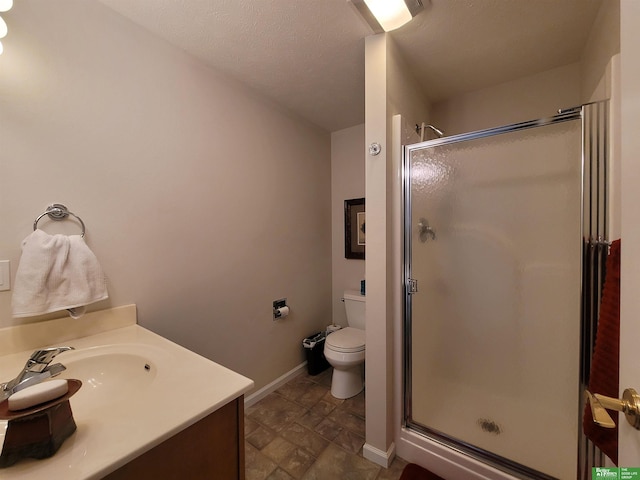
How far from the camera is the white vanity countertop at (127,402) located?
0.49 metres

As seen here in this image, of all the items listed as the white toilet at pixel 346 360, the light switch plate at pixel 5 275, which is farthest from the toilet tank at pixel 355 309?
the light switch plate at pixel 5 275

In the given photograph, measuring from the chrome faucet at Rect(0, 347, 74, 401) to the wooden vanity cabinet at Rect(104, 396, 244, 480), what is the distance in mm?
335

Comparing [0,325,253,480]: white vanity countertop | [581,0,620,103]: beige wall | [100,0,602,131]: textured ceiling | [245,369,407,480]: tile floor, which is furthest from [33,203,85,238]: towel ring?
[581,0,620,103]: beige wall

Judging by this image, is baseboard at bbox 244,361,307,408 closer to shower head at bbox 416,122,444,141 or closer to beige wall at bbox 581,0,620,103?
shower head at bbox 416,122,444,141

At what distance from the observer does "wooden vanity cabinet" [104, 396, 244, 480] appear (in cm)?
56

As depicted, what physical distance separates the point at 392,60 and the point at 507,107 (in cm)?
108

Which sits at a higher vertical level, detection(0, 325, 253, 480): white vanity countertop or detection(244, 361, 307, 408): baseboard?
detection(0, 325, 253, 480): white vanity countertop

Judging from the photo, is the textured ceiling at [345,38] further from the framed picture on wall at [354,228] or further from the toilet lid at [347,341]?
the toilet lid at [347,341]

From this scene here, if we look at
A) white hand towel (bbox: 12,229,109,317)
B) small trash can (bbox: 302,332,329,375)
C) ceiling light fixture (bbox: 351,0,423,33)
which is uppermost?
ceiling light fixture (bbox: 351,0,423,33)

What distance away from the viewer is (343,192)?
259cm

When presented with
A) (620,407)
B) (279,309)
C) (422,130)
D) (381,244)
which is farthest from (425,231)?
(279,309)

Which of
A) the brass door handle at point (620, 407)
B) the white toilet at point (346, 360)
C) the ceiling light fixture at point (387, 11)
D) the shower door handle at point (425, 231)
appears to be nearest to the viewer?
the brass door handle at point (620, 407)

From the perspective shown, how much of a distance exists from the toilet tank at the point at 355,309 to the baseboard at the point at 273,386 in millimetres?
591

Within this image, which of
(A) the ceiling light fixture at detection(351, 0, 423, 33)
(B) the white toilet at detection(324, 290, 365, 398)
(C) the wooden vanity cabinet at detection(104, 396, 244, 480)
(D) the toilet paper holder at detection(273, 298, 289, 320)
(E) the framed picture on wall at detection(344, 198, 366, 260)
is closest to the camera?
(C) the wooden vanity cabinet at detection(104, 396, 244, 480)
